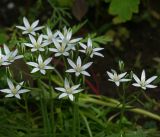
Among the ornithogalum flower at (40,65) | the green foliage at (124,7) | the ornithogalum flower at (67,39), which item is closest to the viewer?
the ornithogalum flower at (40,65)

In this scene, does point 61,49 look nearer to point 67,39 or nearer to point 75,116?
point 67,39

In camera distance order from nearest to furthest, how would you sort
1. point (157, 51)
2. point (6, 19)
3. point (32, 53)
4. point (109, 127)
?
point (32, 53), point (109, 127), point (157, 51), point (6, 19)

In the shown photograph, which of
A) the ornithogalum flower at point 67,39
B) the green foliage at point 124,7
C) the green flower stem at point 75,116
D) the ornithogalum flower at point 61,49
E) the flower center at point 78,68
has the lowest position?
the green flower stem at point 75,116

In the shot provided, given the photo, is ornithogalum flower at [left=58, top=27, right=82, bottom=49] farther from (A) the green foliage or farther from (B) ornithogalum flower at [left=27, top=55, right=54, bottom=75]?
(A) the green foliage

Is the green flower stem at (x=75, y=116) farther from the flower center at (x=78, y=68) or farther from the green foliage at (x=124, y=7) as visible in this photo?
the green foliage at (x=124, y=7)

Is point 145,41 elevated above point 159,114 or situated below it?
above

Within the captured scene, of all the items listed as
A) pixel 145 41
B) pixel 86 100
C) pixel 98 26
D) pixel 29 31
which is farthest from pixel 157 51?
pixel 29 31

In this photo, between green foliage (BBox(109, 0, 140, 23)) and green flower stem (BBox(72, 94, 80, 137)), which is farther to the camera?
green foliage (BBox(109, 0, 140, 23))

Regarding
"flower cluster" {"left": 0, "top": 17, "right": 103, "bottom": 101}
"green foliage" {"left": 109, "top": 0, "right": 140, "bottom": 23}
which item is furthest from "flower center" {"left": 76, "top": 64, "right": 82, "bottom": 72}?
"green foliage" {"left": 109, "top": 0, "right": 140, "bottom": 23}

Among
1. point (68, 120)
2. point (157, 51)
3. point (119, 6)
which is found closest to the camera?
point (68, 120)

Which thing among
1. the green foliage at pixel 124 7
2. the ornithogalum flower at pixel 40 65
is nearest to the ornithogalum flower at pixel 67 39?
the ornithogalum flower at pixel 40 65

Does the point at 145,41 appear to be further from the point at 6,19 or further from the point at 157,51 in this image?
the point at 6,19
